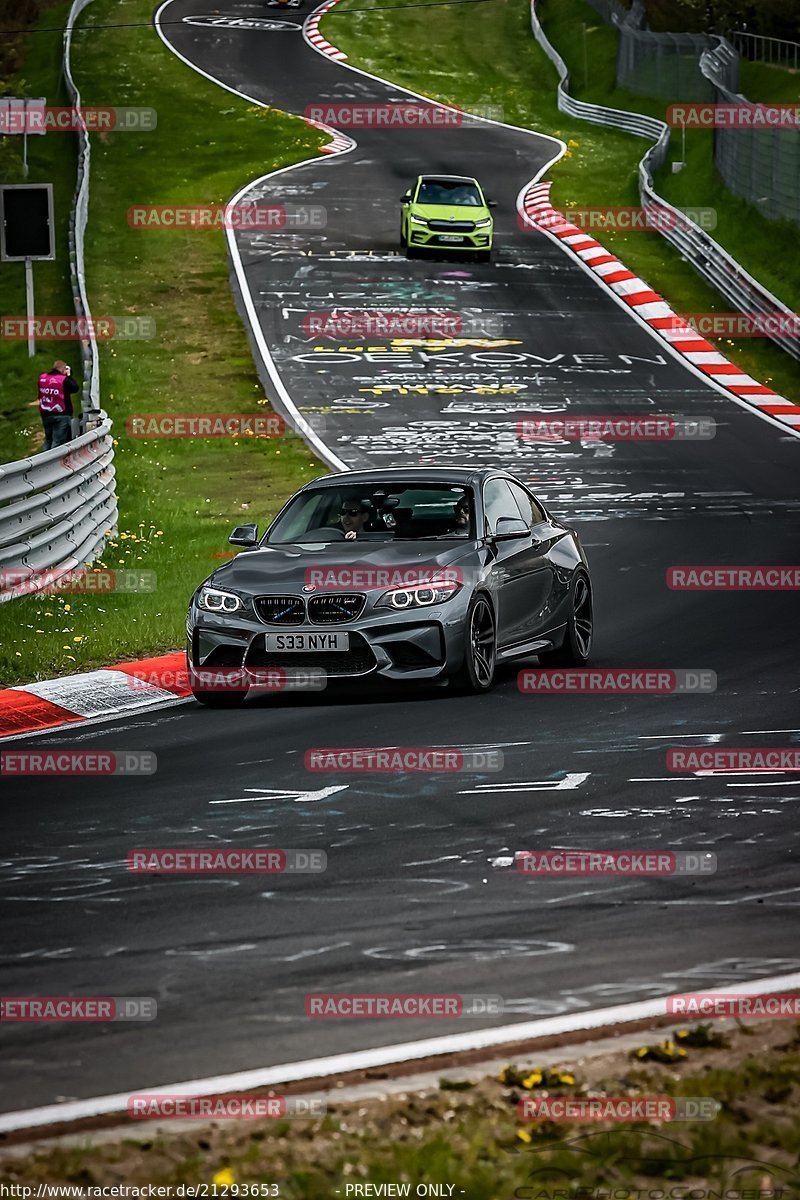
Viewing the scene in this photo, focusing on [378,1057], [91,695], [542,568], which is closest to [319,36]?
[542,568]

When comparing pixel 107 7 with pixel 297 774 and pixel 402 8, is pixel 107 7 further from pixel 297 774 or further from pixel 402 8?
pixel 297 774

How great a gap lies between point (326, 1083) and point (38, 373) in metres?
29.2

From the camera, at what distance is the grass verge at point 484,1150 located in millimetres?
4676

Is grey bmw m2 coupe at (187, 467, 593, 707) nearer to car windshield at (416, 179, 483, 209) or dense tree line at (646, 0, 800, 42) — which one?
car windshield at (416, 179, 483, 209)

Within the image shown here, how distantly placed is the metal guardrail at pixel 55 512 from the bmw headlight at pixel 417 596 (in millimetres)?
4225

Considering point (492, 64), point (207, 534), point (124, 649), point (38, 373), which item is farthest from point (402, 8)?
point (124, 649)

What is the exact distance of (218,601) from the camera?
12.6 meters

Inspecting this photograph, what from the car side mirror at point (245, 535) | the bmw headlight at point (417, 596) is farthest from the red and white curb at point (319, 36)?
the bmw headlight at point (417, 596)

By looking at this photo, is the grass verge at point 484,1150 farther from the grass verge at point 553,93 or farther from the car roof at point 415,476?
the grass verge at point 553,93

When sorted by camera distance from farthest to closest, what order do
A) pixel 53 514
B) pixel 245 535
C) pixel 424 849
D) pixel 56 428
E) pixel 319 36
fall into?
pixel 319 36
pixel 56 428
pixel 53 514
pixel 245 535
pixel 424 849

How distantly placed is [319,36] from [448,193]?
33130 mm

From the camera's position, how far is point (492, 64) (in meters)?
65.1

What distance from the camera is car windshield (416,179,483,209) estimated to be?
38844 millimetres

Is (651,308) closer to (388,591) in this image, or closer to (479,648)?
(479,648)
